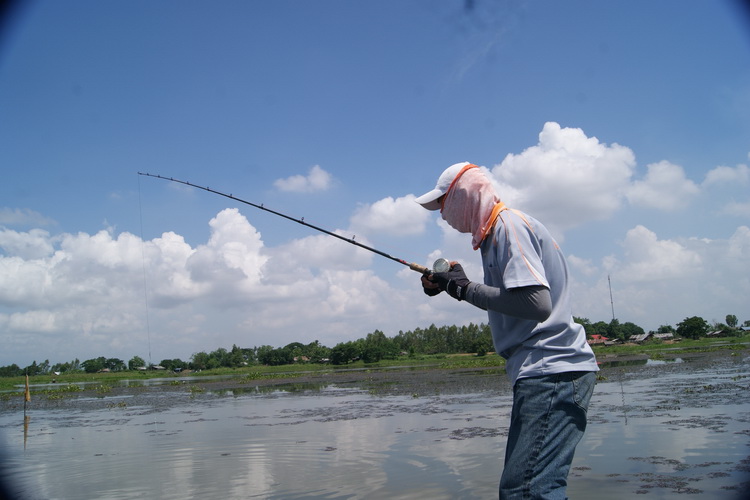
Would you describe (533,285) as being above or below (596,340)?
above

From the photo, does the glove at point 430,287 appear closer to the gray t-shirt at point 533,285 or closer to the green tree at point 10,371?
the gray t-shirt at point 533,285

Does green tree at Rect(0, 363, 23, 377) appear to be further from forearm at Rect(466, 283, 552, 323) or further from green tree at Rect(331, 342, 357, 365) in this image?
forearm at Rect(466, 283, 552, 323)

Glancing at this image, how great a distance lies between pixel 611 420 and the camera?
10.2 m

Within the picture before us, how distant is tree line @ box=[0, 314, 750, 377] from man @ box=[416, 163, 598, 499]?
66727 millimetres

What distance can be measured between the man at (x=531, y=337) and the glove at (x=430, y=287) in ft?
0.94

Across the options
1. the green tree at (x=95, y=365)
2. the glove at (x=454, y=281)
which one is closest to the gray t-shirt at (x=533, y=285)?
the glove at (x=454, y=281)

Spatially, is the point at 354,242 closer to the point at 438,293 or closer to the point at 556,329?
the point at 438,293

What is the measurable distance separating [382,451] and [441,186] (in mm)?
7197

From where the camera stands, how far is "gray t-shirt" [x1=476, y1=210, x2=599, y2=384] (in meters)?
2.41

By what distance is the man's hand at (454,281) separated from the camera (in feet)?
8.98

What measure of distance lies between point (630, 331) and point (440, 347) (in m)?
45.5

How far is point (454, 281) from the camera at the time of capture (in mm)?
2795

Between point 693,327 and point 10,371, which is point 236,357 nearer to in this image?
point 10,371

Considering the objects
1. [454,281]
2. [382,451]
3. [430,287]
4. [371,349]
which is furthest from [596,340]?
[454,281]
